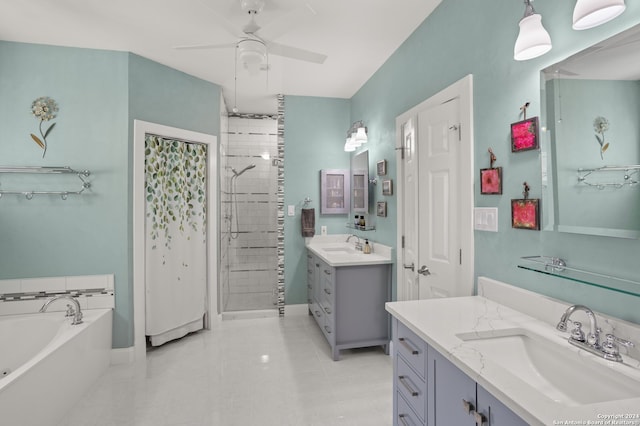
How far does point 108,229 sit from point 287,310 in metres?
2.18

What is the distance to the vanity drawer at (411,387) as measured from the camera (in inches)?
52.7

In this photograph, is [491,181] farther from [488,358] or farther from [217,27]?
[217,27]

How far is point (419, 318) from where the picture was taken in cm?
143

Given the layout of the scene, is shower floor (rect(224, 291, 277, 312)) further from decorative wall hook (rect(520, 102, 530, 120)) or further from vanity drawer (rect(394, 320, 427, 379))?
decorative wall hook (rect(520, 102, 530, 120))

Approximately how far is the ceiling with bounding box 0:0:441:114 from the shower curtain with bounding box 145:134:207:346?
88 cm

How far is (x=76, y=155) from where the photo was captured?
2.79 m

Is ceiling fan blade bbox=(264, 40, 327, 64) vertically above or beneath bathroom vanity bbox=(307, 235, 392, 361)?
above

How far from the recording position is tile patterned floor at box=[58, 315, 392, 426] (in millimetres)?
2096

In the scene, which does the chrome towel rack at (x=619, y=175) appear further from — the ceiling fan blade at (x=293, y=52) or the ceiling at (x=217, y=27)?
the ceiling fan blade at (x=293, y=52)

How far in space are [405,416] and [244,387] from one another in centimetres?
141

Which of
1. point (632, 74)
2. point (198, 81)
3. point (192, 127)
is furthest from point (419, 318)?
point (198, 81)

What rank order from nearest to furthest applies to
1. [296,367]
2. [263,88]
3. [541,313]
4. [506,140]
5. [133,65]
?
[541,313]
[506,140]
[296,367]
[133,65]
[263,88]

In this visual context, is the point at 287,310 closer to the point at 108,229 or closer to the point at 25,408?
the point at 108,229

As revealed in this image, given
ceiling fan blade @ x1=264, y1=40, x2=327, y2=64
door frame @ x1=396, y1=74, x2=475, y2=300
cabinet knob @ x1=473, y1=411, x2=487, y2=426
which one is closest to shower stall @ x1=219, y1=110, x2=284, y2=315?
ceiling fan blade @ x1=264, y1=40, x2=327, y2=64
